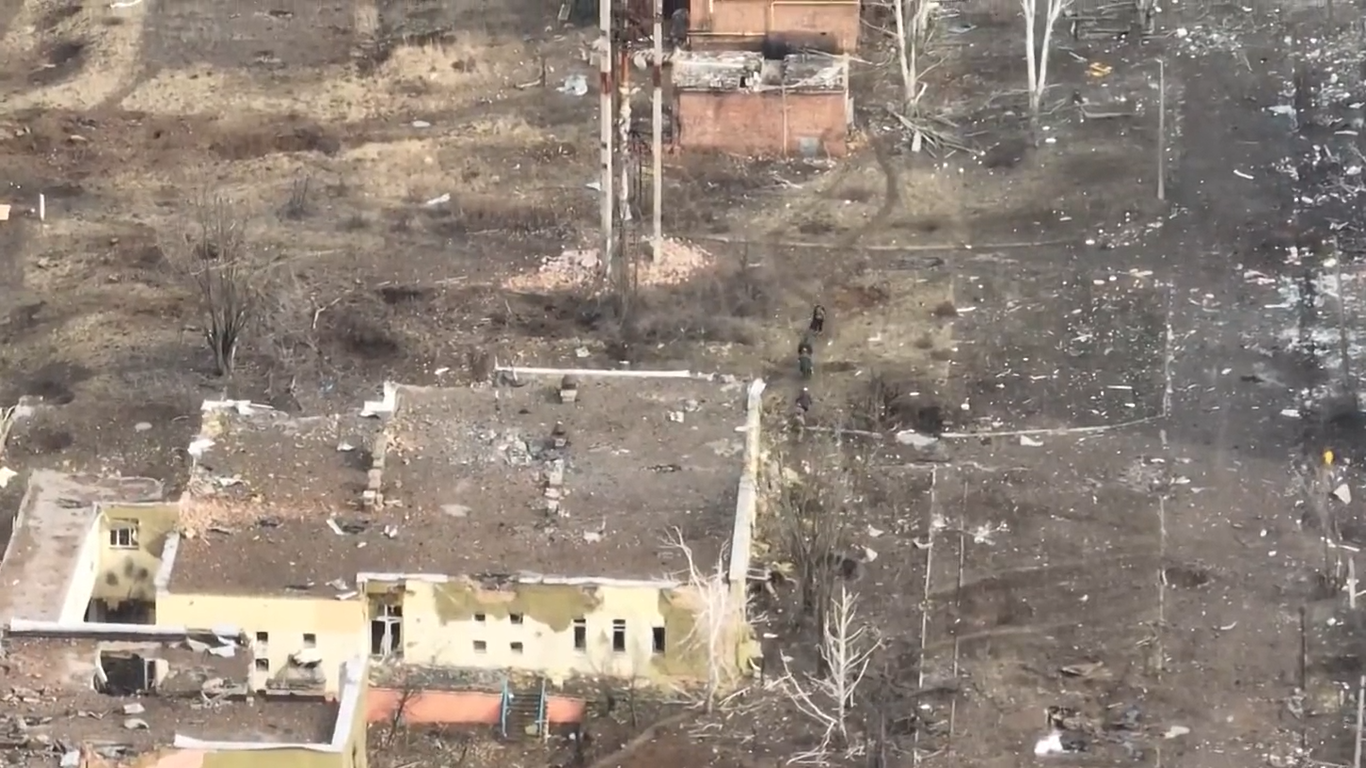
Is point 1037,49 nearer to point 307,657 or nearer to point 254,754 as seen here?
point 307,657

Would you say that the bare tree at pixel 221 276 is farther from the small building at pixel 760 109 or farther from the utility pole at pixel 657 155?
the small building at pixel 760 109


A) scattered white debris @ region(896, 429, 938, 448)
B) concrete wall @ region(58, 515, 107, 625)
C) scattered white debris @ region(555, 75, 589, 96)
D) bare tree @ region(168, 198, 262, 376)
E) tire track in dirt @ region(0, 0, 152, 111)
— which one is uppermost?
tire track in dirt @ region(0, 0, 152, 111)

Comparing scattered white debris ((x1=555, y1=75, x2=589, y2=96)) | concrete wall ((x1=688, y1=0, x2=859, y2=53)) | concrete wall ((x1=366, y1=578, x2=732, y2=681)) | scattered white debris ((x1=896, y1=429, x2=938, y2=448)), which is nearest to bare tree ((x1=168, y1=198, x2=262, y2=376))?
scattered white debris ((x1=555, y1=75, x2=589, y2=96))

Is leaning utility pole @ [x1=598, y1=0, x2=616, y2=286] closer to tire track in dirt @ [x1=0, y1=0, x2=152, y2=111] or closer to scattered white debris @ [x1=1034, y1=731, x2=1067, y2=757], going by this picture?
tire track in dirt @ [x1=0, y1=0, x2=152, y2=111]

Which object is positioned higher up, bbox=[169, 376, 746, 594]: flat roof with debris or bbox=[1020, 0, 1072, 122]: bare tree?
bbox=[1020, 0, 1072, 122]: bare tree

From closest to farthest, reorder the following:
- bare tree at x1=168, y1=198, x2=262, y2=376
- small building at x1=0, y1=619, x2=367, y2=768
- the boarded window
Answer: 1. small building at x1=0, y1=619, x2=367, y2=768
2. the boarded window
3. bare tree at x1=168, y1=198, x2=262, y2=376

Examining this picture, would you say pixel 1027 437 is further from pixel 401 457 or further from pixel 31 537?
pixel 31 537

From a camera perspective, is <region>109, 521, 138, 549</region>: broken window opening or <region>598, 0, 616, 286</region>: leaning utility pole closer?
<region>109, 521, 138, 549</region>: broken window opening
